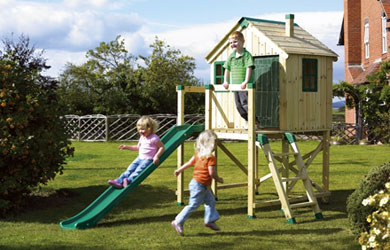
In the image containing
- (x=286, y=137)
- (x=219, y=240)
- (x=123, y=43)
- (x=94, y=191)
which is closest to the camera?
(x=219, y=240)

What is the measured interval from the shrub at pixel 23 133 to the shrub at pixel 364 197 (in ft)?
18.5

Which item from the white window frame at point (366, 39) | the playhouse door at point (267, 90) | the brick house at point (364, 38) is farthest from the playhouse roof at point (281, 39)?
the white window frame at point (366, 39)

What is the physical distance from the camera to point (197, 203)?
322 inches

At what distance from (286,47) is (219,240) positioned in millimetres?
4487

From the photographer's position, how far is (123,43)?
40.9m

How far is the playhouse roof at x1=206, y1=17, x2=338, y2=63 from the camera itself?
35.3 feet

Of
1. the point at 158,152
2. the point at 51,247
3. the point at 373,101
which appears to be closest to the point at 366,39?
the point at 373,101

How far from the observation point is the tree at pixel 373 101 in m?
25.9

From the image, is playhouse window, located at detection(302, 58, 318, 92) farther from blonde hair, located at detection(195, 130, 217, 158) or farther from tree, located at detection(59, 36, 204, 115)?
tree, located at detection(59, 36, 204, 115)

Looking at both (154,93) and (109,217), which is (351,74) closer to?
(154,93)

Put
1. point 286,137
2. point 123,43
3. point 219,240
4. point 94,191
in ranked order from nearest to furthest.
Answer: point 219,240
point 286,137
point 94,191
point 123,43

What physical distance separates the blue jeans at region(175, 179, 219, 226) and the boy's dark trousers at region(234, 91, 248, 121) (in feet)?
9.20

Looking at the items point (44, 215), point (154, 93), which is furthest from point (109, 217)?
point (154, 93)

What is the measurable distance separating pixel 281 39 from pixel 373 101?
17203 mm
